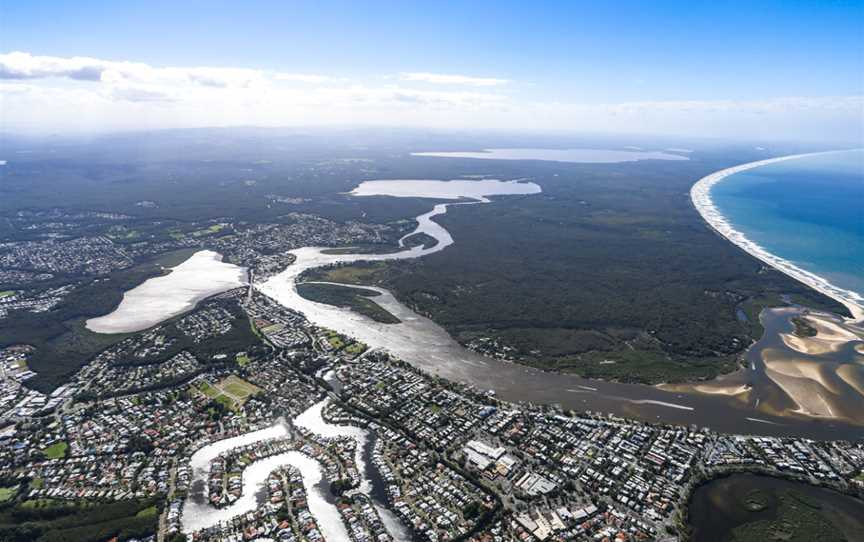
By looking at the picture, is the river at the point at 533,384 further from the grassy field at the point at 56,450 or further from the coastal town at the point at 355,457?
the grassy field at the point at 56,450

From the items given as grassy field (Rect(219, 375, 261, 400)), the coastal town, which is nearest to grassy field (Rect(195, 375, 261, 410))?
grassy field (Rect(219, 375, 261, 400))

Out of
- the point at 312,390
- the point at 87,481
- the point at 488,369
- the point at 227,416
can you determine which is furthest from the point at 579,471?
the point at 87,481

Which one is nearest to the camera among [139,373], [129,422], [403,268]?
[129,422]

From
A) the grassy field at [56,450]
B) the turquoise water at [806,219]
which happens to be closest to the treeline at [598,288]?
the turquoise water at [806,219]

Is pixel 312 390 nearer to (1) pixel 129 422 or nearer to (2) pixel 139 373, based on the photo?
(1) pixel 129 422

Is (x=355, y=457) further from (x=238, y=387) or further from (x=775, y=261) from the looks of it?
(x=775, y=261)

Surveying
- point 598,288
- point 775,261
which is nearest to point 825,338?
point 598,288
